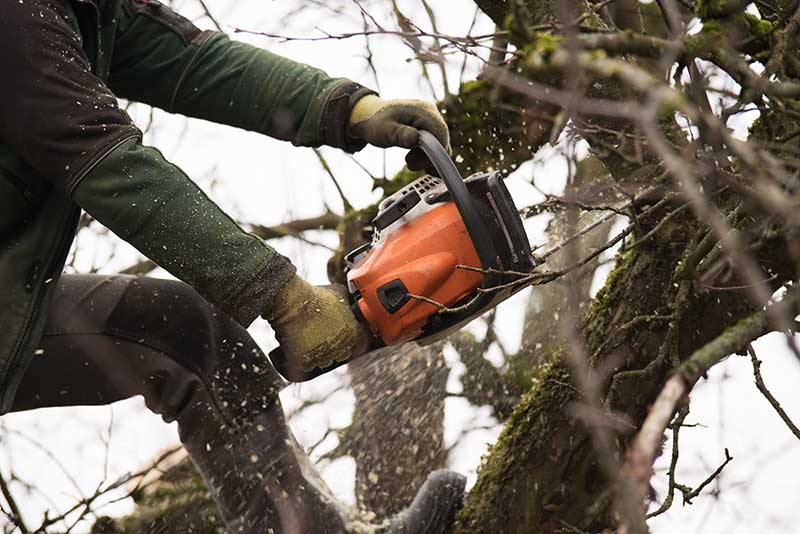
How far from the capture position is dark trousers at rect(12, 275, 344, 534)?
2705 millimetres

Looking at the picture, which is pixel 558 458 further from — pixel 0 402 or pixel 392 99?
pixel 0 402

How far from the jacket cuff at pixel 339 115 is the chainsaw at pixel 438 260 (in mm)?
295

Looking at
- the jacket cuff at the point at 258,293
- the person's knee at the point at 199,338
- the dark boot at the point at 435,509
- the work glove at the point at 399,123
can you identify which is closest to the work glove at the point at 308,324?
the jacket cuff at the point at 258,293

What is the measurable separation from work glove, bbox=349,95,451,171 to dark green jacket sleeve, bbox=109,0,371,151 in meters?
0.08

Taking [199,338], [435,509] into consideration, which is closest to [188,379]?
[199,338]

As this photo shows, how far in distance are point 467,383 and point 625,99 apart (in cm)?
208

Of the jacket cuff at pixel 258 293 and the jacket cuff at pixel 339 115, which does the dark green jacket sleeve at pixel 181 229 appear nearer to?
the jacket cuff at pixel 258 293

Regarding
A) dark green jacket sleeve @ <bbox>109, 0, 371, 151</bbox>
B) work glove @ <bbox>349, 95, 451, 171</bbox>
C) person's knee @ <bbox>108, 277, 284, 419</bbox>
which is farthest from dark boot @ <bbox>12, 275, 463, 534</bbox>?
work glove @ <bbox>349, 95, 451, 171</bbox>

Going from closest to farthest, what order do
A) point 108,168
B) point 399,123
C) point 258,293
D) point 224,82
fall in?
point 108,168
point 258,293
point 399,123
point 224,82

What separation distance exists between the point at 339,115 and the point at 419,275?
0.56 metres

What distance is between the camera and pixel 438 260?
2494mm

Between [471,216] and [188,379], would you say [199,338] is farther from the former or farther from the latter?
[471,216]

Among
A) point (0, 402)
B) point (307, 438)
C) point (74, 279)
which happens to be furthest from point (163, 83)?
point (307, 438)

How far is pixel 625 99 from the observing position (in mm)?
2578
